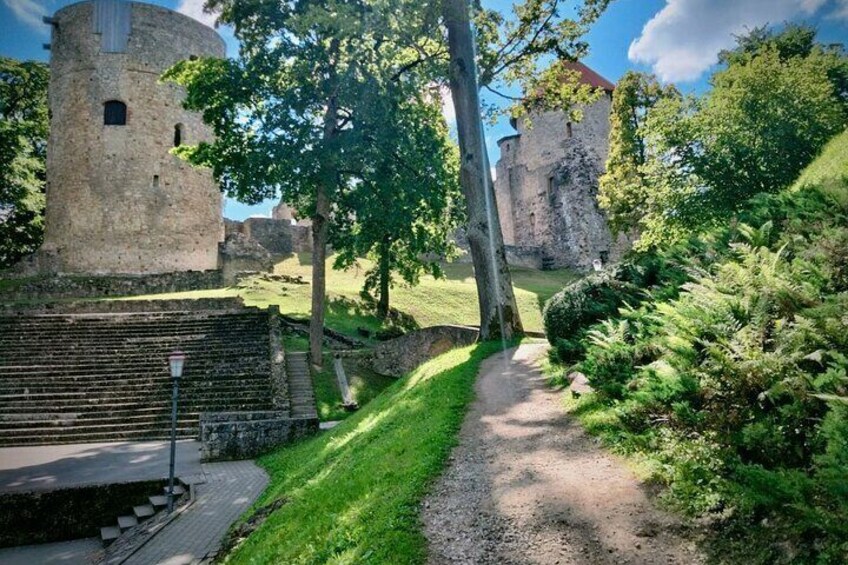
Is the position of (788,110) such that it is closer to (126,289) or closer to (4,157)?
(126,289)

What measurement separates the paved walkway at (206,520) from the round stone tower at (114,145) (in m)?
24.6

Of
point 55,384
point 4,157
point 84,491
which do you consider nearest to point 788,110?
point 84,491

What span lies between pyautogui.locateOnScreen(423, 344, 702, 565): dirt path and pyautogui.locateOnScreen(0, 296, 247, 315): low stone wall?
1907 centimetres

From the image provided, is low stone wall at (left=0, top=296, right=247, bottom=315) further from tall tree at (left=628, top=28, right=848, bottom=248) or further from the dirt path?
the dirt path

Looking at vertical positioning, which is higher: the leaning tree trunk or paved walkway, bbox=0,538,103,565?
the leaning tree trunk

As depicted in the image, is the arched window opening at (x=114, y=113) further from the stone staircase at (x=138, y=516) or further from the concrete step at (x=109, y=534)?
the concrete step at (x=109, y=534)

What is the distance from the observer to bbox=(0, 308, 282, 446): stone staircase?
50.1ft

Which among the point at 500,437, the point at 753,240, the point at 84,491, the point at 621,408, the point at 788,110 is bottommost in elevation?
the point at 84,491

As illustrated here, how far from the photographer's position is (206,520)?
895cm

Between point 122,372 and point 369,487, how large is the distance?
15251 millimetres

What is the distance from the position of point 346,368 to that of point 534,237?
3246 cm

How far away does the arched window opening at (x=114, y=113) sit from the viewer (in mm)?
32156

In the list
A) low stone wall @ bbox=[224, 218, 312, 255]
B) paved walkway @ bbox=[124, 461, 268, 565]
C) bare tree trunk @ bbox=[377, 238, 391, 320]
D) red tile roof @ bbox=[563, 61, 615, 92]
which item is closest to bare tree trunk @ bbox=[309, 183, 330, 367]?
bare tree trunk @ bbox=[377, 238, 391, 320]

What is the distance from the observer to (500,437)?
670cm
